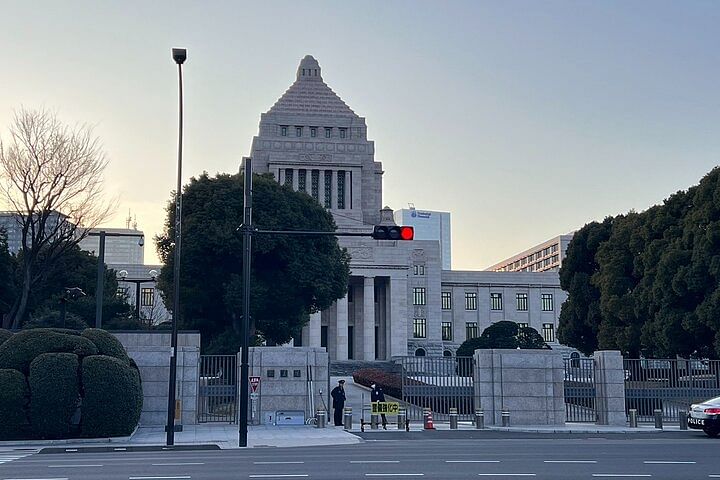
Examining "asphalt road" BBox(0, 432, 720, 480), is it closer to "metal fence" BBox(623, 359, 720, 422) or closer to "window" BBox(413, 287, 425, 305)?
"metal fence" BBox(623, 359, 720, 422)

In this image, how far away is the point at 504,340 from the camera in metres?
68.0

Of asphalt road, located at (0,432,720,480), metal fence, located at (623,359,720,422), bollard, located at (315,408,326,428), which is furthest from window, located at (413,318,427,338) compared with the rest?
asphalt road, located at (0,432,720,480)

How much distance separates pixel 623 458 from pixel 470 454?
3.46 metres

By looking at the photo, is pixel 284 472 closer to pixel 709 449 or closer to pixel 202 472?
pixel 202 472

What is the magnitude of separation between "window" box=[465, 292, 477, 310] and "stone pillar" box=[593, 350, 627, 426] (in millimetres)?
64185

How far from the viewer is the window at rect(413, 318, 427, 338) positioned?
90625mm

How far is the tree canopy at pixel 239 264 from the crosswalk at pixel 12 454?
27.5 m

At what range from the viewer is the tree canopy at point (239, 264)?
5197 centimetres

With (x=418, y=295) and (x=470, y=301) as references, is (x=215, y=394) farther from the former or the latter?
(x=470, y=301)

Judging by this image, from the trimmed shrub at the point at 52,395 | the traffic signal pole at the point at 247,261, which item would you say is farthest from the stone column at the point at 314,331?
the traffic signal pole at the point at 247,261

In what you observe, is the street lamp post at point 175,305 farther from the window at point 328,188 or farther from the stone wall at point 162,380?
the window at point 328,188

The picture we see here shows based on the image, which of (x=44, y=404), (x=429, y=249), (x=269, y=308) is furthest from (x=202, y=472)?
(x=429, y=249)

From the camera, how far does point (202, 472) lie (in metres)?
15.8

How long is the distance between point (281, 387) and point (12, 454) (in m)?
11.7
